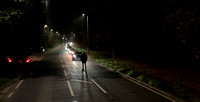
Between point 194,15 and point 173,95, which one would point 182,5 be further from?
point 173,95

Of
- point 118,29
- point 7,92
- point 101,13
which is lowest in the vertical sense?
point 7,92

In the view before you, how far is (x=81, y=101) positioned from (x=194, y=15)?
19.4 ft

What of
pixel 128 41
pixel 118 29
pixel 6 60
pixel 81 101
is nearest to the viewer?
pixel 81 101

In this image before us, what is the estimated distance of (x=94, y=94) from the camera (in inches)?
443

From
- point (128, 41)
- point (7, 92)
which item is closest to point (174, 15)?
point (7, 92)

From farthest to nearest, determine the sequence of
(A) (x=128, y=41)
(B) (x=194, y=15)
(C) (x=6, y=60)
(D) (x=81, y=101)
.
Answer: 1. (A) (x=128, y=41)
2. (C) (x=6, y=60)
3. (D) (x=81, y=101)
4. (B) (x=194, y=15)

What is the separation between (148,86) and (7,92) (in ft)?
27.0

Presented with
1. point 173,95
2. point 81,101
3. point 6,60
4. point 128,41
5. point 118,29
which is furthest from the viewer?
point 128,41

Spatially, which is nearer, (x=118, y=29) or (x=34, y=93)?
(x=34, y=93)

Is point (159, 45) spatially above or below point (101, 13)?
below

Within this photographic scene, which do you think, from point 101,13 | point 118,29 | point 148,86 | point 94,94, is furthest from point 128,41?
point 94,94

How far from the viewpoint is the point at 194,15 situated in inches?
313

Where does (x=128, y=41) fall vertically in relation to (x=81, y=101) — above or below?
above

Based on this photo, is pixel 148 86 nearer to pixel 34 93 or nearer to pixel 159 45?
pixel 34 93
